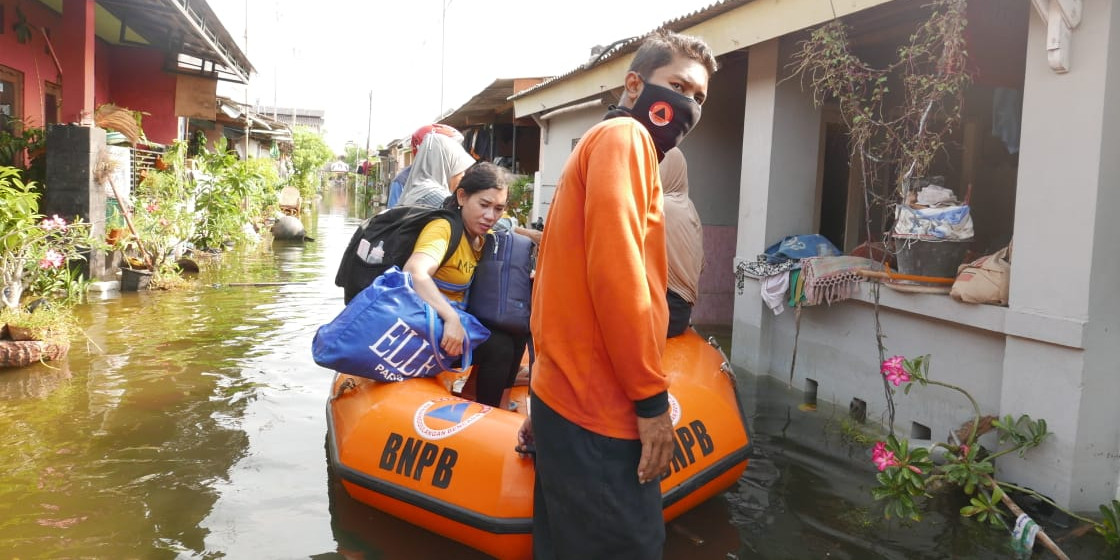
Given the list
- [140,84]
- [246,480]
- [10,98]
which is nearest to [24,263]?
[246,480]

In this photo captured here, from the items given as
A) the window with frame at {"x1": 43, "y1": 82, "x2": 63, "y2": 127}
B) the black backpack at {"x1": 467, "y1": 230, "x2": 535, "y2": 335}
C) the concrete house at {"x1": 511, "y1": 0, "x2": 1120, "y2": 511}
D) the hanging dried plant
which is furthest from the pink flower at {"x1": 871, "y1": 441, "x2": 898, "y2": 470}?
the window with frame at {"x1": 43, "y1": 82, "x2": 63, "y2": 127}

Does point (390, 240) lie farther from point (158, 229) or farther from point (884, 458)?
point (158, 229)

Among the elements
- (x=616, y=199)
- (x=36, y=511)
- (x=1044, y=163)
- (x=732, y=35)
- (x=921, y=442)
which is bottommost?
(x=36, y=511)

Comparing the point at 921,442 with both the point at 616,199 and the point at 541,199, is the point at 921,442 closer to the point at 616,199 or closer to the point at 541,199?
the point at 616,199

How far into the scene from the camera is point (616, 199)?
73.2 inches

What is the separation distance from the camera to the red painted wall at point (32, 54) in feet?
33.5

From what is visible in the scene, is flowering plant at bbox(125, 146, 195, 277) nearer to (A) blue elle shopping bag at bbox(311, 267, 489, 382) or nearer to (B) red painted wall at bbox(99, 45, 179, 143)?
(B) red painted wall at bbox(99, 45, 179, 143)

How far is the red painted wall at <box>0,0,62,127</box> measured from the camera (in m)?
10.2

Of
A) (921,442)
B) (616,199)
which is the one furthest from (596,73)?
(616,199)

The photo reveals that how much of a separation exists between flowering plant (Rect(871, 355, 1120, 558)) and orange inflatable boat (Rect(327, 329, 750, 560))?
674 mm

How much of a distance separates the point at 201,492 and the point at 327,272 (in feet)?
29.9

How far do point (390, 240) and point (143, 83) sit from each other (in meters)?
12.8

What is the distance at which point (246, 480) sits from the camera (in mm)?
4344

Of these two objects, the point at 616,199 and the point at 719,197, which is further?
the point at 719,197
